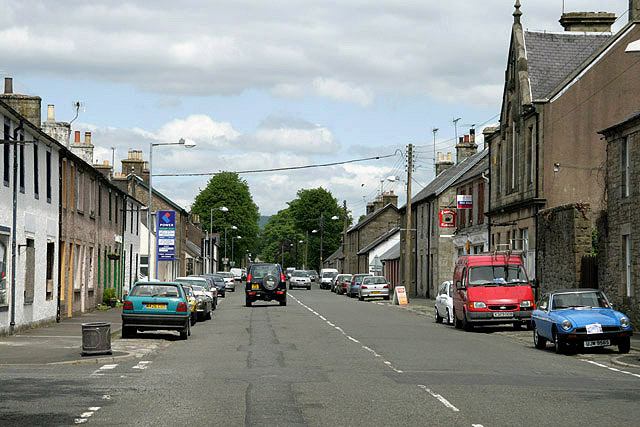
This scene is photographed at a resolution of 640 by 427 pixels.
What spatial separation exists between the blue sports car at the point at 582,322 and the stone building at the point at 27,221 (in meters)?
12.7

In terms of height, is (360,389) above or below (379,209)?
below

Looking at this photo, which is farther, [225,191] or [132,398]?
[225,191]

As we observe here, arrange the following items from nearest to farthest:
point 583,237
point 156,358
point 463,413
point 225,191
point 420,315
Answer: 1. point 463,413
2. point 156,358
3. point 583,237
4. point 420,315
5. point 225,191

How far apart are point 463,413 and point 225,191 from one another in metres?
102

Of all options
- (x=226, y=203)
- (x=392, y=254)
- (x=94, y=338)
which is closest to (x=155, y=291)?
(x=94, y=338)

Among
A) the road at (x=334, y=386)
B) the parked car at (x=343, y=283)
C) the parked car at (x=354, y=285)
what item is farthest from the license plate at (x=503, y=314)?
the parked car at (x=343, y=283)

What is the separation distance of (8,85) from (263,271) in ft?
58.6

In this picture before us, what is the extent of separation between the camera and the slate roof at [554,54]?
39.8 meters

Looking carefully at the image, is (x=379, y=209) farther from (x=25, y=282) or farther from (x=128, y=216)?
(x=25, y=282)

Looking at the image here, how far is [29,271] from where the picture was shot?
25531 mm

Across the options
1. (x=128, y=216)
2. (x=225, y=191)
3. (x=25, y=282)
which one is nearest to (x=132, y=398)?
(x=25, y=282)

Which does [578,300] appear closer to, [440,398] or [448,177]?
[440,398]

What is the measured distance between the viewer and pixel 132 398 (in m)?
11.9

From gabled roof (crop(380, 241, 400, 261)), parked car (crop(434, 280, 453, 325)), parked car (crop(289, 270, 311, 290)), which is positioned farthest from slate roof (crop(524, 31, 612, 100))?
parked car (crop(289, 270, 311, 290))
